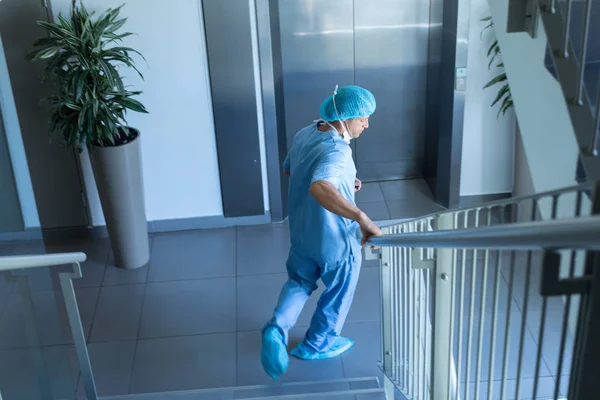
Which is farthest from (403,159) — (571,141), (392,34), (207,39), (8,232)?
(571,141)

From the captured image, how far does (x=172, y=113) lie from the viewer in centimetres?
505

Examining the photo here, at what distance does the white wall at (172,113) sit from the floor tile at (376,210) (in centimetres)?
119

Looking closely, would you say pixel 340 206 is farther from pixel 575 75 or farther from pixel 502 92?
pixel 502 92

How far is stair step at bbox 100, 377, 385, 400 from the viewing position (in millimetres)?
3385

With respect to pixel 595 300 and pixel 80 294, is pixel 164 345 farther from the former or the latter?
pixel 595 300

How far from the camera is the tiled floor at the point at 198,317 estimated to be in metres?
3.70

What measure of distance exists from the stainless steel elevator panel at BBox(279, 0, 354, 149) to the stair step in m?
2.62

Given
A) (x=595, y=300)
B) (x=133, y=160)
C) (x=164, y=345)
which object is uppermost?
(x=595, y=300)

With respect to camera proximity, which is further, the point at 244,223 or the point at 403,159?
the point at 403,159

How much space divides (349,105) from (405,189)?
2509 mm

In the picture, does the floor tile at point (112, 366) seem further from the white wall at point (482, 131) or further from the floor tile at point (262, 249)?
the white wall at point (482, 131)

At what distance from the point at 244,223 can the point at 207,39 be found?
1.49 m

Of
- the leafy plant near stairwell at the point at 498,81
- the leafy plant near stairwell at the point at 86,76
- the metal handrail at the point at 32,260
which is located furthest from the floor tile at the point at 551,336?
the leafy plant near stairwell at the point at 86,76

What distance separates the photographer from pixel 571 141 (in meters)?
1.95
